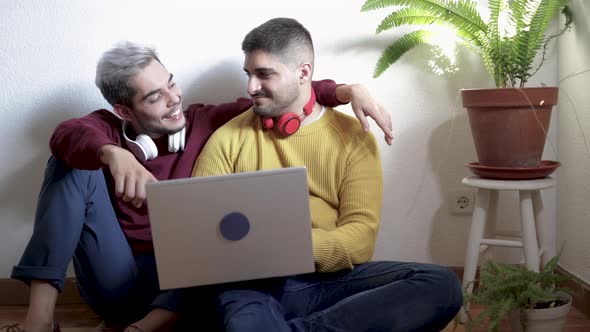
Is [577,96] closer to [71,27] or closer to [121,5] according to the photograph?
[121,5]

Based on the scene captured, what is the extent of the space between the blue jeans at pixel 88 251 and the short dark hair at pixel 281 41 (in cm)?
53

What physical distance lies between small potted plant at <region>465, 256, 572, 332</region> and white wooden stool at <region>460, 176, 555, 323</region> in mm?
130

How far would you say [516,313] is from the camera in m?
1.41

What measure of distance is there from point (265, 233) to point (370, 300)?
291 millimetres

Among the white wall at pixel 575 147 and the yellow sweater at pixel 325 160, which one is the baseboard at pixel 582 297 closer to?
the white wall at pixel 575 147

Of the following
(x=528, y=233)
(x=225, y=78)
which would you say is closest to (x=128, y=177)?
(x=225, y=78)

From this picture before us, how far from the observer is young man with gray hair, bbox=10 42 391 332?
147cm

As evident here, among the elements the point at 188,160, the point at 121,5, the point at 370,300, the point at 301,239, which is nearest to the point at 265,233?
the point at 301,239

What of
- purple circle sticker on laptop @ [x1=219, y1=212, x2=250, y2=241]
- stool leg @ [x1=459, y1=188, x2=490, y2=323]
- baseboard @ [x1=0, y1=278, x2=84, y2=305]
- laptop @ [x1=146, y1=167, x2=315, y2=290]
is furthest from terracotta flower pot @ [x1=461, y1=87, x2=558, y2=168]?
baseboard @ [x1=0, y1=278, x2=84, y2=305]

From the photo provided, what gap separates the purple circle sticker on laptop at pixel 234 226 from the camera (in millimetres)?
1172

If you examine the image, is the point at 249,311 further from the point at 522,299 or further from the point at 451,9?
the point at 451,9

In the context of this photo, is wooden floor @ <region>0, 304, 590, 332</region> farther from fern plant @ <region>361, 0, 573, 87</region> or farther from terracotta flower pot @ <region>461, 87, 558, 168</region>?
fern plant @ <region>361, 0, 573, 87</region>

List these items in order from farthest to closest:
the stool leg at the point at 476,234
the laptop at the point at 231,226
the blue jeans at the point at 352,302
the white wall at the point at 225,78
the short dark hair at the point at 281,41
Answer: the white wall at the point at 225,78, the stool leg at the point at 476,234, the short dark hair at the point at 281,41, the blue jeans at the point at 352,302, the laptop at the point at 231,226

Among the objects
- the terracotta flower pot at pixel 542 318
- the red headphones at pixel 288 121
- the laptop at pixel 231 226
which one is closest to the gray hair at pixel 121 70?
the red headphones at pixel 288 121
